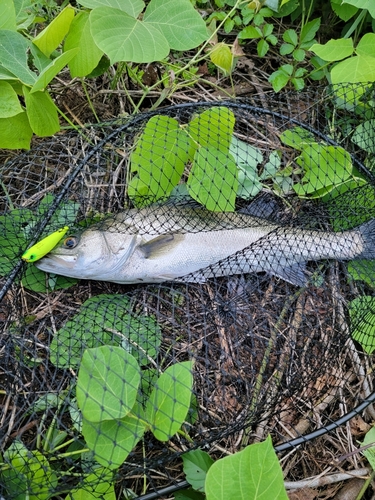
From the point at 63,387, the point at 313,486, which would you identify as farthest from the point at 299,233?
the point at 63,387

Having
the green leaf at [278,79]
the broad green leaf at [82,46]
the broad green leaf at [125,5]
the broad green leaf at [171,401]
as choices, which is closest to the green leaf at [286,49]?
the green leaf at [278,79]

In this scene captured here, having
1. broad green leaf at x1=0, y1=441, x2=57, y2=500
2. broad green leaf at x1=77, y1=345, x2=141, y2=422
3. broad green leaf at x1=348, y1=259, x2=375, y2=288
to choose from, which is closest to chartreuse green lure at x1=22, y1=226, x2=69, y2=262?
broad green leaf at x1=77, y1=345, x2=141, y2=422

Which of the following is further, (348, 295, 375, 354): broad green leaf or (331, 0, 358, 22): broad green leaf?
(331, 0, 358, 22): broad green leaf

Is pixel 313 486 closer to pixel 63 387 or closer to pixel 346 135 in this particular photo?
pixel 63 387

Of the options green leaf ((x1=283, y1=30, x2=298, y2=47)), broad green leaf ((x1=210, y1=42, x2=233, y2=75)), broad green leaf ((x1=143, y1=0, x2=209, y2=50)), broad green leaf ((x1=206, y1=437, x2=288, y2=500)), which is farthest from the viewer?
green leaf ((x1=283, y1=30, x2=298, y2=47))

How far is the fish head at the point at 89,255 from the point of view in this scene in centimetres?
300

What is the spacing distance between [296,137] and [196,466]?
2.03 meters

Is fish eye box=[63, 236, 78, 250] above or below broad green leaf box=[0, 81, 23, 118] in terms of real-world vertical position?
below

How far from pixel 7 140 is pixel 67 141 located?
519 mm

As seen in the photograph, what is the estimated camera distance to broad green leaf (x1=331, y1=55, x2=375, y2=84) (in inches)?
129

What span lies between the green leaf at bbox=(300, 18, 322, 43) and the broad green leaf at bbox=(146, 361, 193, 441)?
249 cm

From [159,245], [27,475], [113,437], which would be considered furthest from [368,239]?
[27,475]

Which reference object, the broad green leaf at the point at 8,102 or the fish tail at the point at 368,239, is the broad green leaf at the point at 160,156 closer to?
the broad green leaf at the point at 8,102

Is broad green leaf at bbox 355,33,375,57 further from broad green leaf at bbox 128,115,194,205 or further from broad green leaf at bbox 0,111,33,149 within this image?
broad green leaf at bbox 0,111,33,149
